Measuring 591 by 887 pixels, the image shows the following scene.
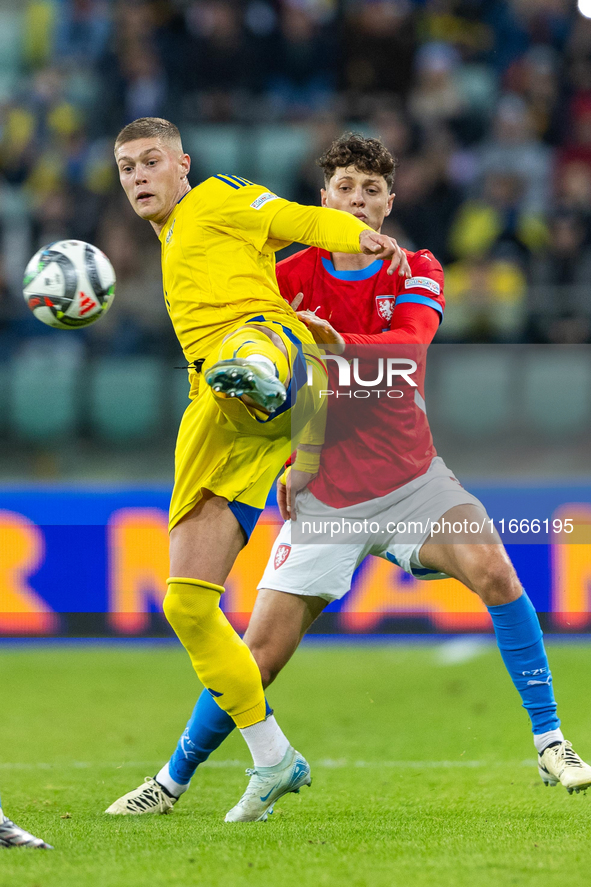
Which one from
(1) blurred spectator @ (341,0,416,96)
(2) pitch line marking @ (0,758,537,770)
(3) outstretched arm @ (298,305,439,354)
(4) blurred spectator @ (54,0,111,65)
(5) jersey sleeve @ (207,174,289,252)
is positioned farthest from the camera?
(4) blurred spectator @ (54,0,111,65)

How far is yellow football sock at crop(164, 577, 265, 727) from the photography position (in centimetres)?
341

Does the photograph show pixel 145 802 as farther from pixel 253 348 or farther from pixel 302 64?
pixel 302 64

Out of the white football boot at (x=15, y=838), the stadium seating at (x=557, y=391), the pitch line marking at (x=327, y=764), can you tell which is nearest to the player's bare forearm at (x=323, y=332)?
the white football boot at (x=15, y=838)

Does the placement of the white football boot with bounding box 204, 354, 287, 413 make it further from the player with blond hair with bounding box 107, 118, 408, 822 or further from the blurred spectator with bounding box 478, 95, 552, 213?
the blurred spectator with bounding box 478, 95, 552, 213

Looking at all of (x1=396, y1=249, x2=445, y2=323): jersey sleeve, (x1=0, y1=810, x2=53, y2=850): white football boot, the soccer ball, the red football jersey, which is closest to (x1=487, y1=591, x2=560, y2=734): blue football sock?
the red football jersey

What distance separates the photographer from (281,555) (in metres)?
3.91

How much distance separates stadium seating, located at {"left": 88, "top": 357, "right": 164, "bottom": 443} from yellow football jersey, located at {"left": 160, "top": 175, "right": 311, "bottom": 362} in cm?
388

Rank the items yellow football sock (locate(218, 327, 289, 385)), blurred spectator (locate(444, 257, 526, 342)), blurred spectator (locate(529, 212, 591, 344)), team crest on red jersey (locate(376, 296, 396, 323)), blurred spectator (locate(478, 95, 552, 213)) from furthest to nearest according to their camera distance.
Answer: blurred spectator (locate(478, 95, 552, 213)) → blurred spectator (locate(529, 212, 591, 344)) → blurred spectator (locate(444, 257, 526, 342)) → team crest on red jersey (locate(376, 296, 396, 323)) → yellow football sock (locate(218, 327, 289, 385))

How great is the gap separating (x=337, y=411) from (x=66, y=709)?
9.06ft

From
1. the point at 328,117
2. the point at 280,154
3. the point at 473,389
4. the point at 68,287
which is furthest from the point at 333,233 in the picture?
the point at 280,154

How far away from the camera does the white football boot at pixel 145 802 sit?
378 cm

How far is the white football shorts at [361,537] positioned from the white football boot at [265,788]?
22.5 inches

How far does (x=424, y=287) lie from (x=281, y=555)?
1.07 meters

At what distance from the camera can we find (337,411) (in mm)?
4016
